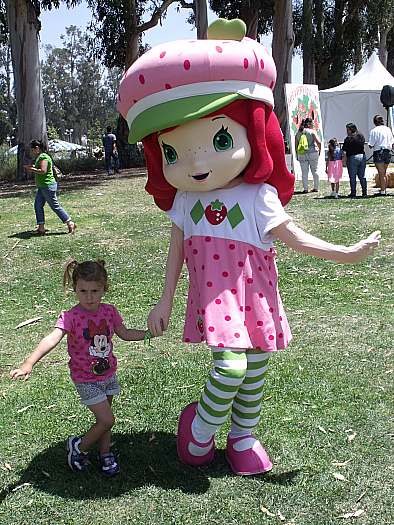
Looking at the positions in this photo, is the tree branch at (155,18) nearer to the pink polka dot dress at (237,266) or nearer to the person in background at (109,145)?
the person in background at (109,145)

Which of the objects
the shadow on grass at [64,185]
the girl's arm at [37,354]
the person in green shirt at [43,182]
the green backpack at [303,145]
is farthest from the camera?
the shadow on grass at [64,185]

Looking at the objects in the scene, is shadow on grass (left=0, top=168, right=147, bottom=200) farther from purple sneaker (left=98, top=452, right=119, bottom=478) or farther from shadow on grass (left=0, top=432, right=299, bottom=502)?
purple sneaker (left=98, top=452, right=119, bottom=478)

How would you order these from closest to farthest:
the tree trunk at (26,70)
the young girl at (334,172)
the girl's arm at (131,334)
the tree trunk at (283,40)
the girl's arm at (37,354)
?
the girl's arm at (37,354)
the girl's arm at (131,334)
the young girl at (334,172)
the tree trunk at (26,70)
the tree trunk at (283,40)

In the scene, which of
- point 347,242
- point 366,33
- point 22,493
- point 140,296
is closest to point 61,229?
point 140,296

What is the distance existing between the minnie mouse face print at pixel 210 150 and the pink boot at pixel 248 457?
1368 mm

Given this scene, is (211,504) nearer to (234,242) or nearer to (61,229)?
(234,242)

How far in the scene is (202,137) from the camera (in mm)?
2814

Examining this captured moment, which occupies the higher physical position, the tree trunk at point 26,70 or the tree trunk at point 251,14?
the tree trunk at point 251,14

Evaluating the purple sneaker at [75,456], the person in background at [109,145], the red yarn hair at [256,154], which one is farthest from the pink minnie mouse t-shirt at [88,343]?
the person in background at [109,145]

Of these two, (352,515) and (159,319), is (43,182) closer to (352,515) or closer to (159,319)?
(159,319)

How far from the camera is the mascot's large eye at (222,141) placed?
283 centimetres

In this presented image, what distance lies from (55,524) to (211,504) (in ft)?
2.46

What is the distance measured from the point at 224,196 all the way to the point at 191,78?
0.60 m

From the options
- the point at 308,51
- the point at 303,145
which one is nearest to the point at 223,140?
the point at 303,145
